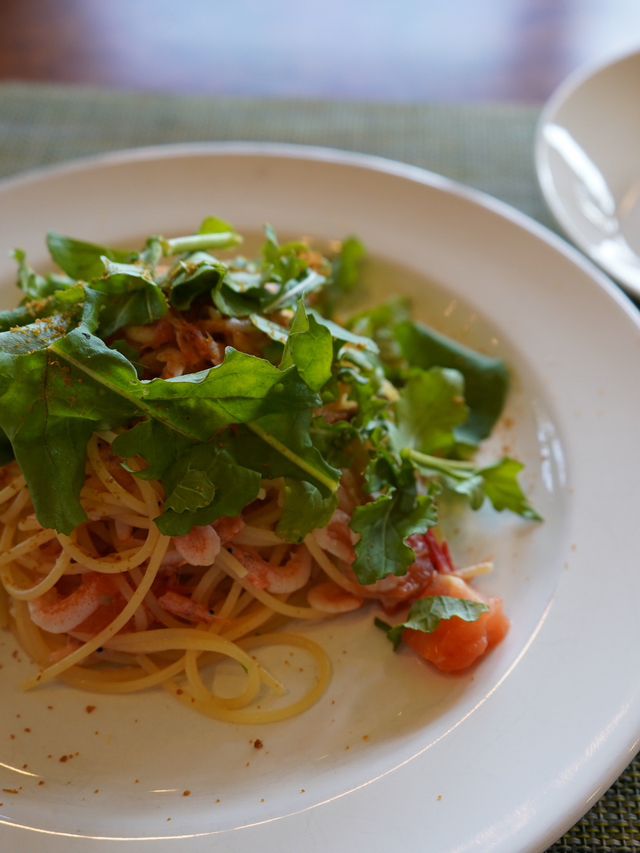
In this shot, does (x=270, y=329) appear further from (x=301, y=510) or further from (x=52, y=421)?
(x=52, y=421)

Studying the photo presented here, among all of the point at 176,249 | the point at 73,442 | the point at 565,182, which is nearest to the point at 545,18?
the point at 565,182

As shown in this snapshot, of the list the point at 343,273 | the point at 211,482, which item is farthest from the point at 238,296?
the point at 343,273

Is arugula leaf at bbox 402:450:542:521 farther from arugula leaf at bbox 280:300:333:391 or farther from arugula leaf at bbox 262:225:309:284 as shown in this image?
arugula leaf at bbox 262:225:309:284

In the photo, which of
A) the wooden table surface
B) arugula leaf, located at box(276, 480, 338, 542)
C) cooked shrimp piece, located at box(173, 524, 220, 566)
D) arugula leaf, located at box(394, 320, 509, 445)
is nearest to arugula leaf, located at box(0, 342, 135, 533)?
cooked shrimp piece, located at box(173, 524, 220, 566)

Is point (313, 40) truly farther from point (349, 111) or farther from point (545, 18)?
point (545, 18)

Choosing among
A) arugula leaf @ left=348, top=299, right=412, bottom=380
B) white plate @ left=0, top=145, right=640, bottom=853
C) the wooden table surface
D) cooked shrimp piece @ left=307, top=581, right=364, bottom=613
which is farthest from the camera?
the wooden table surface

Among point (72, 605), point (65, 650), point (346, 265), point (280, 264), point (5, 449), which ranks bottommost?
point (65, 650)

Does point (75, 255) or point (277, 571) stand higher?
point (75, 255)
